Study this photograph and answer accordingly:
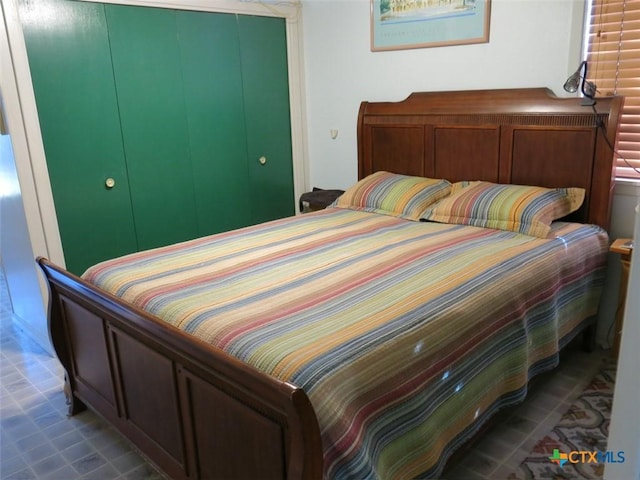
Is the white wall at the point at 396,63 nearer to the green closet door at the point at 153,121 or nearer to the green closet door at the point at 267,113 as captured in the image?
the green closet door at the point at 267,113

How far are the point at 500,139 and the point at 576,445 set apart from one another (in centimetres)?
163

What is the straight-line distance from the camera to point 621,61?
8.38 feet

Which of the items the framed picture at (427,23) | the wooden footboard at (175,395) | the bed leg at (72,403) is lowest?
the bed leg at (72,403)

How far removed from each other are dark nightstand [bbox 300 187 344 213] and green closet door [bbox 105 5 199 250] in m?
0.81

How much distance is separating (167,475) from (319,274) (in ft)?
2.97

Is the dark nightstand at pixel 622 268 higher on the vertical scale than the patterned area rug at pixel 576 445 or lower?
higher

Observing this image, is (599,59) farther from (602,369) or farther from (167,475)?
(167,475)

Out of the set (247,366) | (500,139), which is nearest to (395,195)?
(500,139)

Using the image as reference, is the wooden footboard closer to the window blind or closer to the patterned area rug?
the patterned area rug

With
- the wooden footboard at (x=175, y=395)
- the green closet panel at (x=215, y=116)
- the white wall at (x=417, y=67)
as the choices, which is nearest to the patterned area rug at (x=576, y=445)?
the white wall at (x=417, y=67)

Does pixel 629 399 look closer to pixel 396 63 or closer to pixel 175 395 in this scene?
pixel 175 395

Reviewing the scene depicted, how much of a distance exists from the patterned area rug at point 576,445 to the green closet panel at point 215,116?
7.92ft

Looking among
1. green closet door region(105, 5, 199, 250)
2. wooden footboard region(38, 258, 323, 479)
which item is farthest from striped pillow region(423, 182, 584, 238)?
wooden footboard region(38, 258, 323, 479)

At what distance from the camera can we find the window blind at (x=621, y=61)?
250 centimetres
